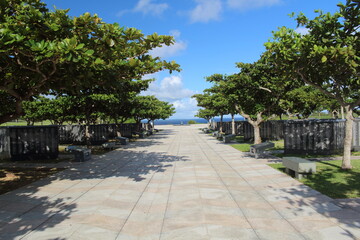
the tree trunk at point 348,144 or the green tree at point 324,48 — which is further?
the tree trunk at point 348,144

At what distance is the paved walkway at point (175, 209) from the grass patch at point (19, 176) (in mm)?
590

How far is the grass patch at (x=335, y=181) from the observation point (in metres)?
7.09

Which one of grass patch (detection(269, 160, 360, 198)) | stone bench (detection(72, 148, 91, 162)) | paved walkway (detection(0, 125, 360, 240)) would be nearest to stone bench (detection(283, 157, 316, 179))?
grass patch (detection(269, 160, 360, 198))

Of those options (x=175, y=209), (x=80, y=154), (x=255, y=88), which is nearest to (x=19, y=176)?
(x=80, y=154)

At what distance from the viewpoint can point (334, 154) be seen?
14.4 meters

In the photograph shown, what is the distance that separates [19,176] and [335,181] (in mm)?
12138

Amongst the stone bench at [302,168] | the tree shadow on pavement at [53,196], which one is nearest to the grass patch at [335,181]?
the stone bench at [302,168]

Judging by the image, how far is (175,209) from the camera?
6.14 meters

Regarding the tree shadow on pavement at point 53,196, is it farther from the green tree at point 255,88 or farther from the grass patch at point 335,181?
the green tree at point 255,88

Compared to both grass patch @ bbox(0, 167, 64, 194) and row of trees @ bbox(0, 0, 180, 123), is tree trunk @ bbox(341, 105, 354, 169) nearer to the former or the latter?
row of trees @ bbox(0, 0, 180, 123)

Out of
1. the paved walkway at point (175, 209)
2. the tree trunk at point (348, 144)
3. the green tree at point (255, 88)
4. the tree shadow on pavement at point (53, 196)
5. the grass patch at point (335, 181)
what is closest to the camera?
the paved walkway at point (175, 209)

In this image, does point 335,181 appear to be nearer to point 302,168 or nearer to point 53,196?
point 302,168

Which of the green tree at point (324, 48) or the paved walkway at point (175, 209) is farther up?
the green tree at point (324, 48)

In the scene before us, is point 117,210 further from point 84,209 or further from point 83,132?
point 83,132
